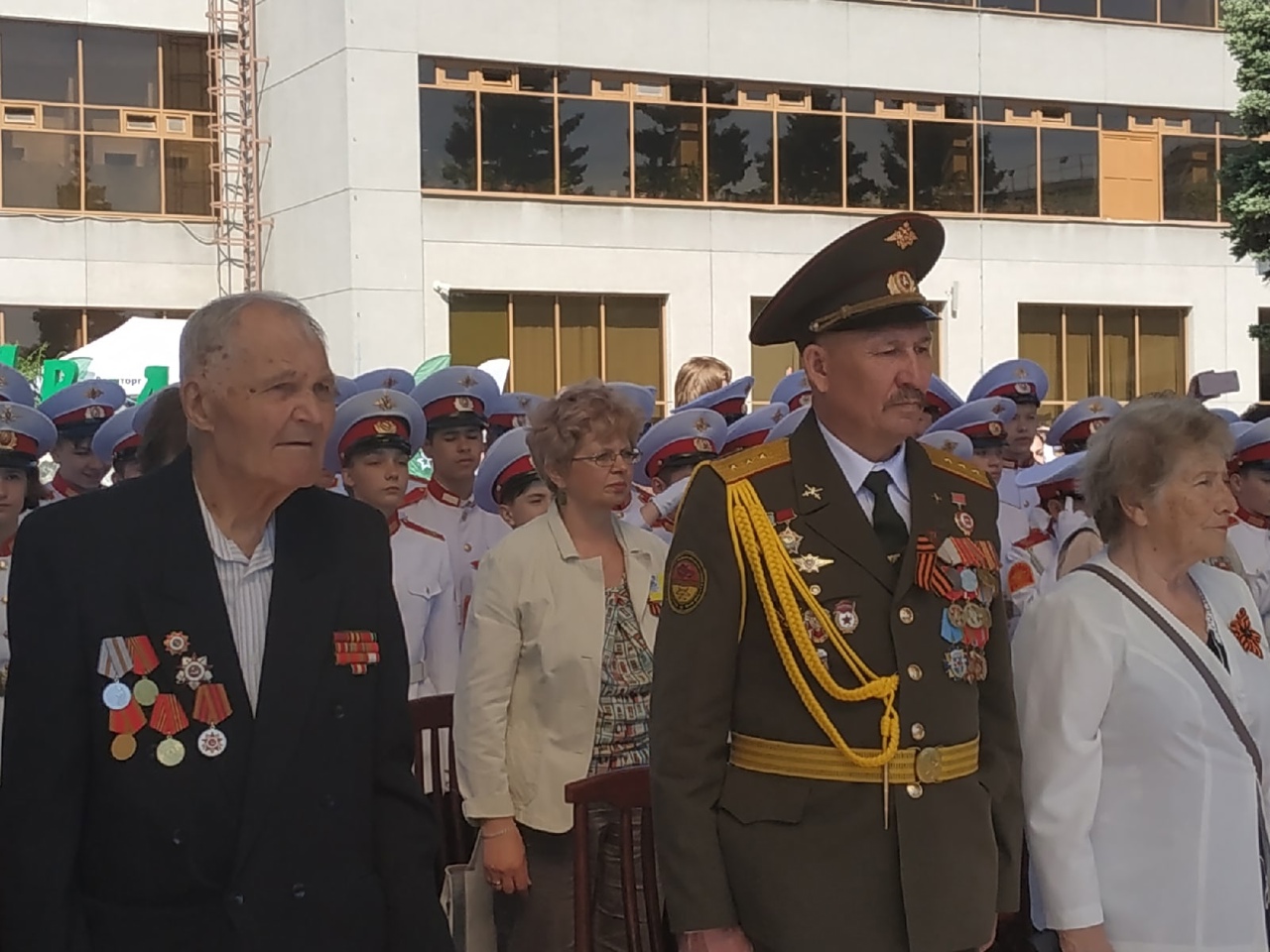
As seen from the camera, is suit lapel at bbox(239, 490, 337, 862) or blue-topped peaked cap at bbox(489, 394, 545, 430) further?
blue-topped peaked cap at bbox(489, 394, 545, 430)

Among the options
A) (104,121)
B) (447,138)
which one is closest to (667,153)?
(447,138)

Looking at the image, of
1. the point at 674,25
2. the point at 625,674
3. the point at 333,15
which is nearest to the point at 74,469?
the point at 625,674

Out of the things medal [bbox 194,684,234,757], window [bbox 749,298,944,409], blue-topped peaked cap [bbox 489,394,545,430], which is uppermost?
window [bbox 749,298,944,409]

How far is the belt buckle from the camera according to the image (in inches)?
113

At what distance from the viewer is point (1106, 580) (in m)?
3.38

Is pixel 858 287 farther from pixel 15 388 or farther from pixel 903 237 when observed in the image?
pixel 15 388

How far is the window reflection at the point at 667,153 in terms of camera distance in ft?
79.8

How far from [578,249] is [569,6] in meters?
3.60

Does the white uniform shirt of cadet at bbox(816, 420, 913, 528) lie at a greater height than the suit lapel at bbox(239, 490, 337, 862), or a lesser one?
greater

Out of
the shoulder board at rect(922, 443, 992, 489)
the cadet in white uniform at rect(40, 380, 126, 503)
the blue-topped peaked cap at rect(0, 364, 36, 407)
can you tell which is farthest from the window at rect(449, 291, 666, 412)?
the shoulder board at rect(922, 443, 992, 489)

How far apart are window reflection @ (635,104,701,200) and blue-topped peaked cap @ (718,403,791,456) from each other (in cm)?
1629

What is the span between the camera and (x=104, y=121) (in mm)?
25016

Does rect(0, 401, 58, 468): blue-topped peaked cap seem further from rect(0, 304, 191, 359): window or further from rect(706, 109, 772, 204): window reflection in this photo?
rect(706, 109, 772, 204): window reflection

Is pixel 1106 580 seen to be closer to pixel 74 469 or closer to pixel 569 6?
pixel 74 469
